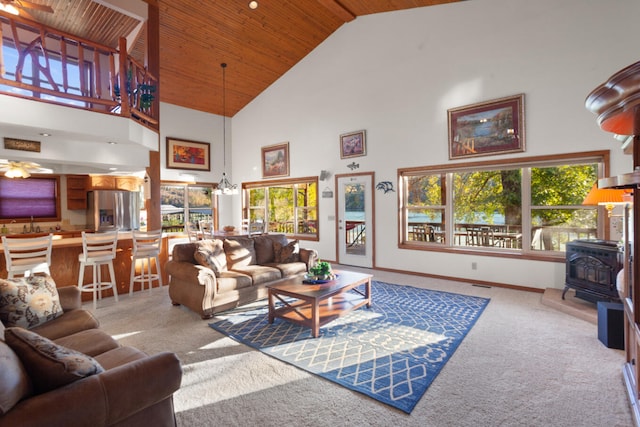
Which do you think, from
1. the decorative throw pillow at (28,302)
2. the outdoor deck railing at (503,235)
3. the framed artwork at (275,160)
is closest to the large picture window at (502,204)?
the outdoor deck railing at (503,235)

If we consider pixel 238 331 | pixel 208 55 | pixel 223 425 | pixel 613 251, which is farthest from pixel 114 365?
pixel 208 55

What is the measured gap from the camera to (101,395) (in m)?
1.39

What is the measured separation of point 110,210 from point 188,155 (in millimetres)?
2397

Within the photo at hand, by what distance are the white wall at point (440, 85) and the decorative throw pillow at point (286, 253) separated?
2156 mm

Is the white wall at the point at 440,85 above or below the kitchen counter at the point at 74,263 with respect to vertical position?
above

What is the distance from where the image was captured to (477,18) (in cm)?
534

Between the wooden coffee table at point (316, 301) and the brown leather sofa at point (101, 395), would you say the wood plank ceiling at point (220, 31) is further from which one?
the brown leather sofa at point (101, 395)

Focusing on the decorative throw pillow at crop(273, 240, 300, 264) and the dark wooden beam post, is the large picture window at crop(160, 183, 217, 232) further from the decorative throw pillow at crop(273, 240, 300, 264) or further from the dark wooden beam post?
the decorative throw pillow at crop(273, 240, 300, 264)

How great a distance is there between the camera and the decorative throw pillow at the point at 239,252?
15.3 ft

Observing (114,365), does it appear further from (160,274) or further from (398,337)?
(160,274)

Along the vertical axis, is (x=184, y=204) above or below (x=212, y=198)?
below

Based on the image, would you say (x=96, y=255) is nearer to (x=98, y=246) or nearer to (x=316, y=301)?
(x=98, y=246)

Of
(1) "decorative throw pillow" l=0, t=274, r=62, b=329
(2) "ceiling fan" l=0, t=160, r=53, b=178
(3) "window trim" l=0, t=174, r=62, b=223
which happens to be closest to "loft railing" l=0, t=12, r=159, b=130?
(2) "ceiling fan" l=0, t=160, r=53, b=178

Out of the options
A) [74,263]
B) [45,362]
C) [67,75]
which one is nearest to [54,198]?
[74,263]
